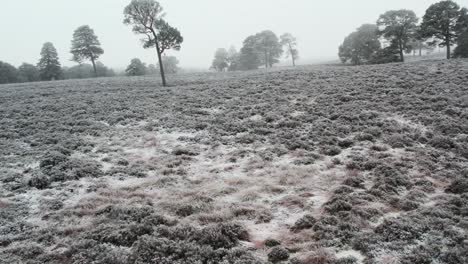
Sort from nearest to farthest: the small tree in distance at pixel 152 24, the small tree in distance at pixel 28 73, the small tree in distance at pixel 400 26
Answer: the small tree in distance at pixel 152 24, the small tree in distance at pixel 400 26, the small tree in distance at pixel 28 73

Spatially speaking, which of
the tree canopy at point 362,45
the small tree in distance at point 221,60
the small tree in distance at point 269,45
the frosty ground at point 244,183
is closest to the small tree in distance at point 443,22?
the tree canopy at point 362,45

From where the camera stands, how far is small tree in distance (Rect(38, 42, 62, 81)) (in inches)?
2603

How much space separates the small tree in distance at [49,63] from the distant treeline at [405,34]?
201ft

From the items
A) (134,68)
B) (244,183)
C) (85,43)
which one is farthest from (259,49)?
(244,183)

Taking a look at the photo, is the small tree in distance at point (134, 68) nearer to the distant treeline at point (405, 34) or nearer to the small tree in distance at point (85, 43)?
the small tree in distance at point (85, 43)

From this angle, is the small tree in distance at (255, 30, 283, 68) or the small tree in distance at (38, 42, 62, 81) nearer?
the small tree in distance at (38, 42, 62, 81)

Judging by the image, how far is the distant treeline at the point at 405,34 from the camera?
44844mm

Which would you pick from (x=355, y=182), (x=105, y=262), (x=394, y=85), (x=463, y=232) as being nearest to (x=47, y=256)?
(x=105, y=262)

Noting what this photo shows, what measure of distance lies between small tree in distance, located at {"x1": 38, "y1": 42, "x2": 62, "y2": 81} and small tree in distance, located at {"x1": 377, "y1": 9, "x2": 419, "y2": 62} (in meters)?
64.9

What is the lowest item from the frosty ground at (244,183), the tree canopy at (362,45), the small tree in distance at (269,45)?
the frosty ground at (244,183)

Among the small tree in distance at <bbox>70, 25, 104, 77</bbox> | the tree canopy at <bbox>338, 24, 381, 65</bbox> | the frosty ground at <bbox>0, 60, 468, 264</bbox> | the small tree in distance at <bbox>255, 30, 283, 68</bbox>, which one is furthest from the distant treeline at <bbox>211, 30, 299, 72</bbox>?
the frosty ground at <bbox>0, 60, 468, 264</bbox>

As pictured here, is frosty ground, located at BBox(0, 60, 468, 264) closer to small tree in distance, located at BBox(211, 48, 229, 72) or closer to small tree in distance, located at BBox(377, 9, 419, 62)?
small tree in distance, located at BBox(377, 9, 419, 62)

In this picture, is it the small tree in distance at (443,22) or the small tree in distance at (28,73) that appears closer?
the small tree in distance at (443,22)

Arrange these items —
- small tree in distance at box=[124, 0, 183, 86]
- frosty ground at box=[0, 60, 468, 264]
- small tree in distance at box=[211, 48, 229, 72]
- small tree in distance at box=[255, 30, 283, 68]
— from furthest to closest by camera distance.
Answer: small tree in distance at box=[211, 48, 229, 72] < small tree in distance at box=[255, 30, 283, 68] < small tree in distance at box=[124, 0, 183, 86] < frosty ground at box=[0, 60, 468, 264]
